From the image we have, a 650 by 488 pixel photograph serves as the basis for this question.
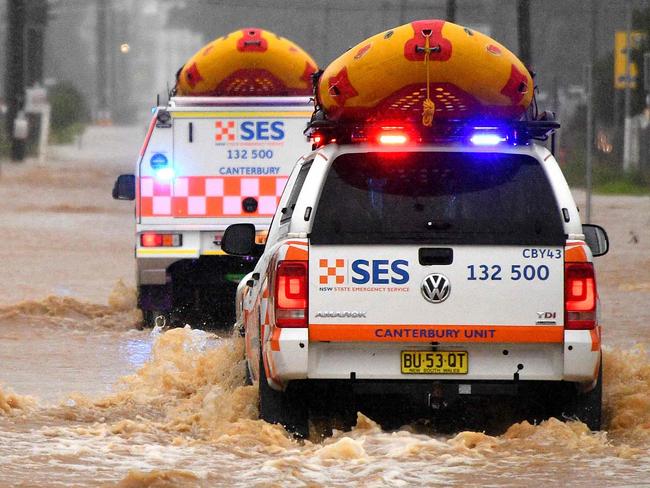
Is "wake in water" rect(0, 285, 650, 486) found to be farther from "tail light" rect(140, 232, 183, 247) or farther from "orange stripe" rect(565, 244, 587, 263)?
"tail light" rect(140, 232, 183, 247)

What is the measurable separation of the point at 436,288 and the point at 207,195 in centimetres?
738

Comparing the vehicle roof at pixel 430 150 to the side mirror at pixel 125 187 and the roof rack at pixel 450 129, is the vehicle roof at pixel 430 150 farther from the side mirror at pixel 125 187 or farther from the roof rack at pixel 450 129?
the side mirror at pixel 125 187

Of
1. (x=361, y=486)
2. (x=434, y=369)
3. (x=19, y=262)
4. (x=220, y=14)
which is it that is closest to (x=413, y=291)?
(x=434, y=369)

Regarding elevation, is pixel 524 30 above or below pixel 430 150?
above

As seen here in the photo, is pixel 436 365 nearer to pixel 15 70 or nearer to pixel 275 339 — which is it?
pixel 275 339

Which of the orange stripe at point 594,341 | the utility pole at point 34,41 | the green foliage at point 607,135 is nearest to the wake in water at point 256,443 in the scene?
the orange stripe at point 594,341

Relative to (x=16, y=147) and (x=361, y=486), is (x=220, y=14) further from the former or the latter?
(x=361, y=486)

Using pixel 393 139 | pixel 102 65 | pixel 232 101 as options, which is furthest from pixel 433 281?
pixel 102 65

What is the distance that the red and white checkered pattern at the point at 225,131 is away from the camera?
16.2 metres

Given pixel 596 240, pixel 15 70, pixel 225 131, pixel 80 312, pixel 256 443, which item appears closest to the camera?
pixel 256 443

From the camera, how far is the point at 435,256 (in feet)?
29.2

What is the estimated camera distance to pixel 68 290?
19703 mm

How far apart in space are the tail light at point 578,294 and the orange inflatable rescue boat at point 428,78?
1.08 meters

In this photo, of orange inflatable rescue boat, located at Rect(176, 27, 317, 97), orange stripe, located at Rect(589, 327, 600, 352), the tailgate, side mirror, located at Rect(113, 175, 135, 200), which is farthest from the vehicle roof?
orange inflatable rescue boat, located at Rect(176, 27, 317, 97)
